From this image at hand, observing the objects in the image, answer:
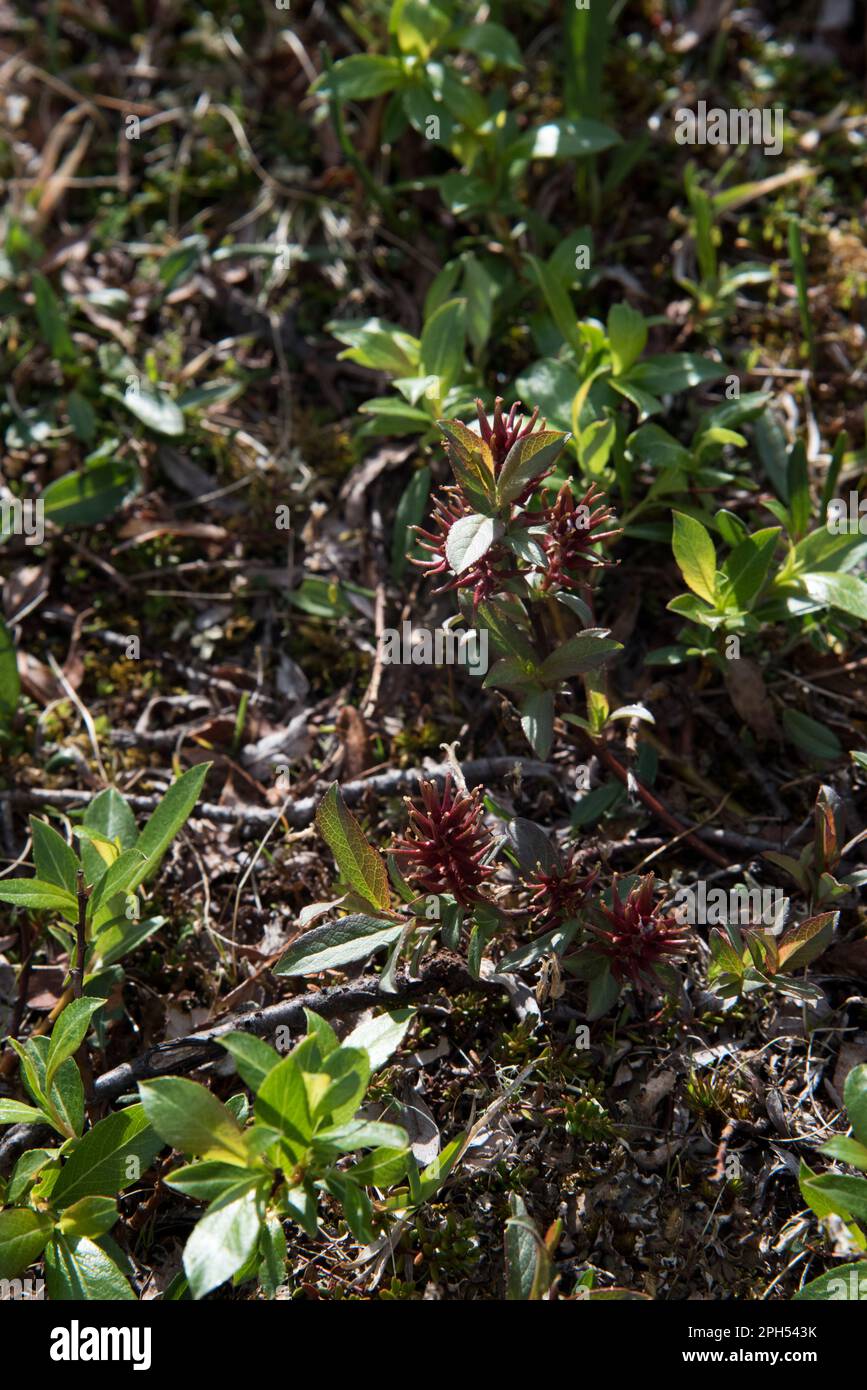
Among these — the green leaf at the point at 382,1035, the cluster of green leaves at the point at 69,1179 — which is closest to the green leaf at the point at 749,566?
the green leaf at the point at 382,1035

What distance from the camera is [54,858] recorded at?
231 cm

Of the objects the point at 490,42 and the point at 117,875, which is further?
the point at 490,42

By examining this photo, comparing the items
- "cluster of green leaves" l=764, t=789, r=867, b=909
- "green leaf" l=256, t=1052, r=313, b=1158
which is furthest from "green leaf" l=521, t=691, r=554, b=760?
"green leaf" l=256, t=1052, r=313, b=1158

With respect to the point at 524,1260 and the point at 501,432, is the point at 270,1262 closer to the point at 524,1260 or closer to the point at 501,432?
the point at 524,1260

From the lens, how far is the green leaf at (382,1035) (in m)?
1.99

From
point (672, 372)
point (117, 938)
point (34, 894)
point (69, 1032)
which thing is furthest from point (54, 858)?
point (672, 372)

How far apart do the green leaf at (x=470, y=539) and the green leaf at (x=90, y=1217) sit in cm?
134

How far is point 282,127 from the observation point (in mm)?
3668

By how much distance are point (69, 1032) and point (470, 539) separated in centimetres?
121

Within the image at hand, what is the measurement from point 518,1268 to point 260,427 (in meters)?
2.37

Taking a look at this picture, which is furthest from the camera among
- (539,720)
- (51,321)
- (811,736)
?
(51,321)

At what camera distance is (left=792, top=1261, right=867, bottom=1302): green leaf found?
1889 millimetres

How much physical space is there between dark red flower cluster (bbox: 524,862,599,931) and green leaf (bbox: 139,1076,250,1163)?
75 cm
